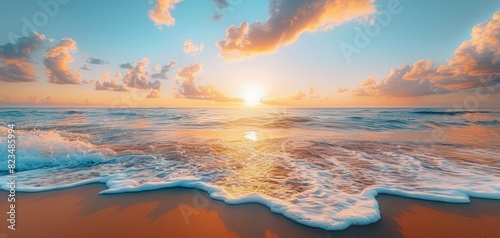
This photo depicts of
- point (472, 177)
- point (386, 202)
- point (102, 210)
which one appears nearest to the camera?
point (102, 210)

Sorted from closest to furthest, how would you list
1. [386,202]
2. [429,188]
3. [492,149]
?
[386,202], [429,188], [492,149]

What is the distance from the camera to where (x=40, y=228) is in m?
3.08

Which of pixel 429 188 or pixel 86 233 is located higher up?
pixel 429 188

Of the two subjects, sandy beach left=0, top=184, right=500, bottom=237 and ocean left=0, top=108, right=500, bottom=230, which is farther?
ocean left=0, top=108, right=500, bottom=230

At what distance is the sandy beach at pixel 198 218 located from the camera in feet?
9.66

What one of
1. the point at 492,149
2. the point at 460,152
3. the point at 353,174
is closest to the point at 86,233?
the point at 353,174

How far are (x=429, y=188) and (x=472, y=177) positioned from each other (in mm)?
1648

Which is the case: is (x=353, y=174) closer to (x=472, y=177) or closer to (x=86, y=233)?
(x=472, y=177)

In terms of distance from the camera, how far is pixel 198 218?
3.33m

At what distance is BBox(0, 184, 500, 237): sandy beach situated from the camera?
295cm

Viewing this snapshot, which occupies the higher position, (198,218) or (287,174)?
(287,174)

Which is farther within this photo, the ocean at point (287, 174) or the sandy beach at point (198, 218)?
the ocean at point (287, 174)

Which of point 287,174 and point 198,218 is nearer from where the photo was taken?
point 198,218

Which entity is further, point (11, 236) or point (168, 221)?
A: point (168, 221)
